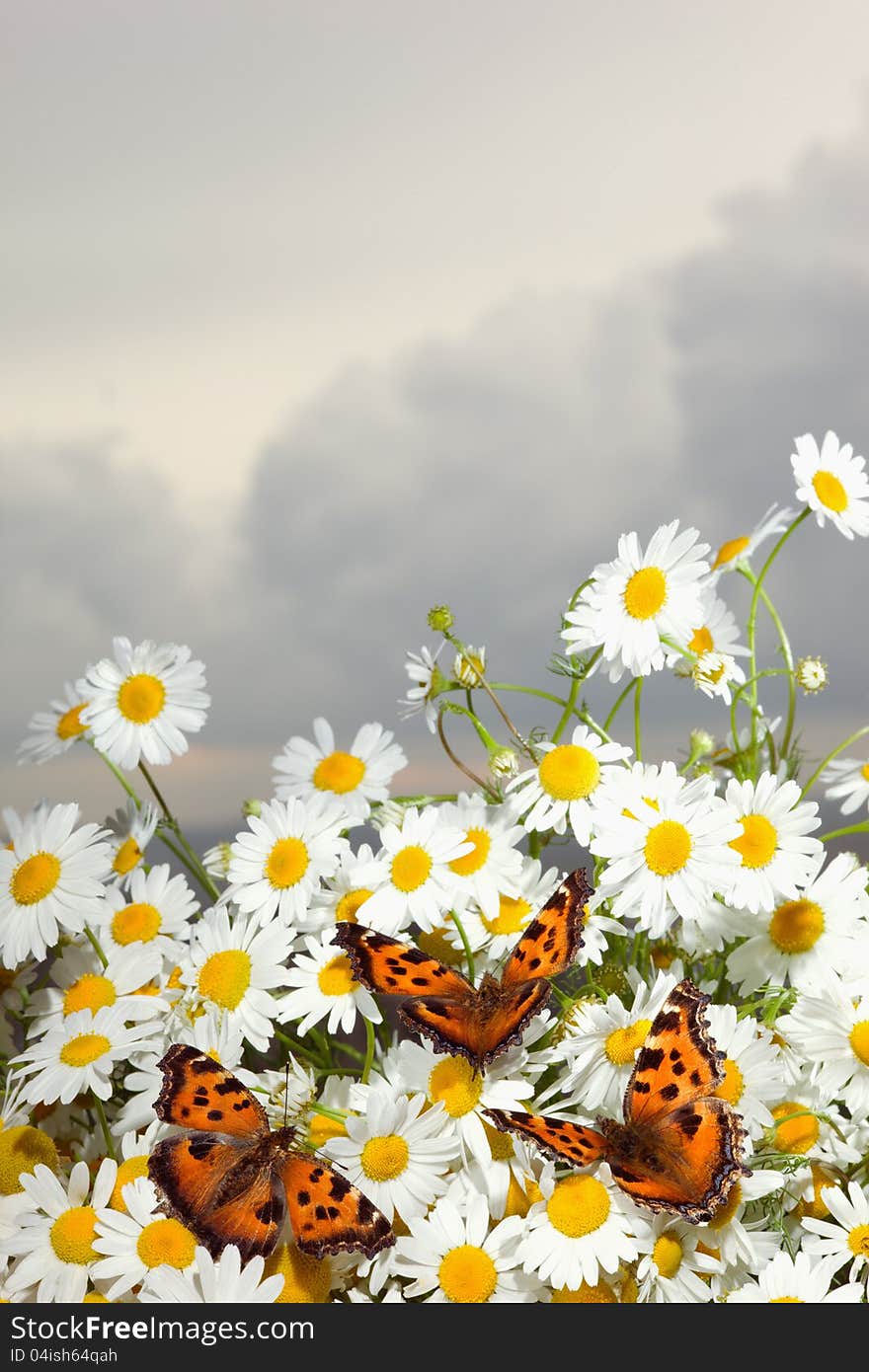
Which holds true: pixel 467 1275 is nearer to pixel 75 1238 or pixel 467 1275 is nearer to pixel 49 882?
Result: pixel 75 1238

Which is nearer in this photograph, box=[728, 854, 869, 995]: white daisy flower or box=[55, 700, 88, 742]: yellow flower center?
box=[728, 854, 869, 995]: white daisy flower

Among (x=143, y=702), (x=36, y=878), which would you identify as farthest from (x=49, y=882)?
(x=143, y=702)

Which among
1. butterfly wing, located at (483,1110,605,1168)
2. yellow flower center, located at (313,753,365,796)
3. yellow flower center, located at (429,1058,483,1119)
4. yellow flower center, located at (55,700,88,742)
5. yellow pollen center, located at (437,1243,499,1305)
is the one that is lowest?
yellow pollen center, located at (437,1243,499,1305)

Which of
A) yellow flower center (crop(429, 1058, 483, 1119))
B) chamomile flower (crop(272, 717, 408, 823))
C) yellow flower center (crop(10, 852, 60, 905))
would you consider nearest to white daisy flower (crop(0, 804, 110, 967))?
yellow flower center (crop(10, 852, 60, 905))

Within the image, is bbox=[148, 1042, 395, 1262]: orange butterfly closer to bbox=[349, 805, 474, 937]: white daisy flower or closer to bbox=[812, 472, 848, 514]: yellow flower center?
bbox=[349, 805, 474, 937]: white daisy flower

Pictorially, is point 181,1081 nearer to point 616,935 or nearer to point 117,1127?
point 117,1127

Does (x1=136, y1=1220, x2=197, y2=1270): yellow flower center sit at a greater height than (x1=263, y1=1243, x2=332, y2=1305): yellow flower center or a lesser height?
greater

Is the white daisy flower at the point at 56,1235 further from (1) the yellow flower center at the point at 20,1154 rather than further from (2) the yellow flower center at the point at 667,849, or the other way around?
(2) the yellow flower center at the point at 667,849
